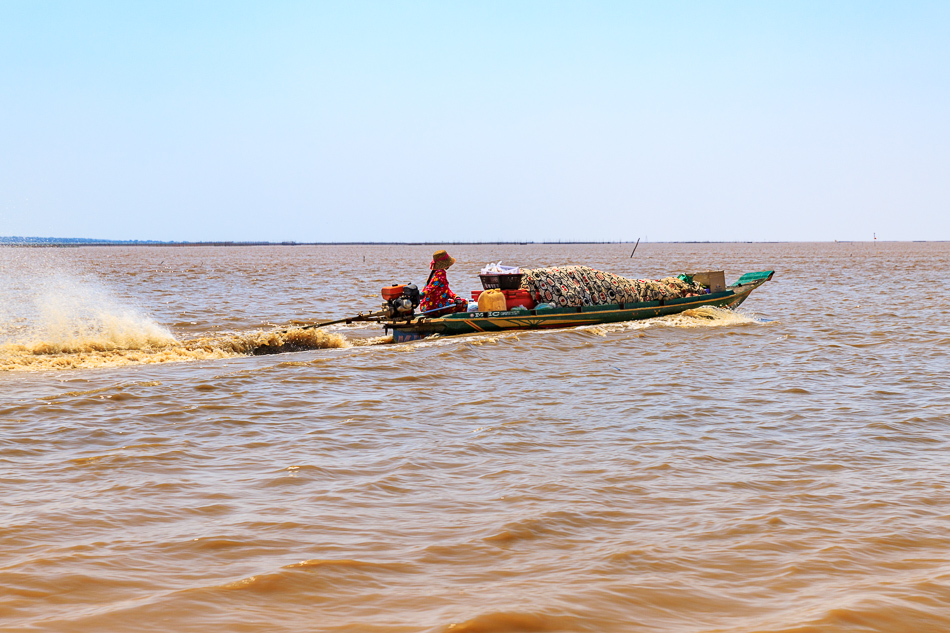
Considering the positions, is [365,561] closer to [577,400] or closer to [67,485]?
[67,485]

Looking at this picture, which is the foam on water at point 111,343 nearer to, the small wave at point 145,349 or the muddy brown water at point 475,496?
the small wave at point 145,349

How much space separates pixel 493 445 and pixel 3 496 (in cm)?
409

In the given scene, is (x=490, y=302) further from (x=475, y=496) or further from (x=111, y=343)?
(x=475, y=496)

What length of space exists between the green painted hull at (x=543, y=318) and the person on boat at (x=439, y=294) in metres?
0.62

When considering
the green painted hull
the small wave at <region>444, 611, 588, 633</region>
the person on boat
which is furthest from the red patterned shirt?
the small wave at <region>444, 611, 588, 633</region>

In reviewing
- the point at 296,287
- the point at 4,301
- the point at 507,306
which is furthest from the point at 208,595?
the point at 296,287

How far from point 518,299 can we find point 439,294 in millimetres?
1921

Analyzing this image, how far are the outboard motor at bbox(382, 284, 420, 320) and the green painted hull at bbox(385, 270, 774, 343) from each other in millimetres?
343

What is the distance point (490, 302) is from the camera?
53.9ft

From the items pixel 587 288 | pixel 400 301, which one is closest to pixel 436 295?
pixel 400 301

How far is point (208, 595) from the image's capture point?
3.75 meters

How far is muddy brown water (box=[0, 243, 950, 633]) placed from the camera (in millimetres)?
3682

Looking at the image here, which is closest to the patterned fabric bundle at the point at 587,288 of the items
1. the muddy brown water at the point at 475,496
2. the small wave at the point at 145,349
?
the small wave at the point at 145,349

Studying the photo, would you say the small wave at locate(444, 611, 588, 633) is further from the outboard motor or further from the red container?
the red container
